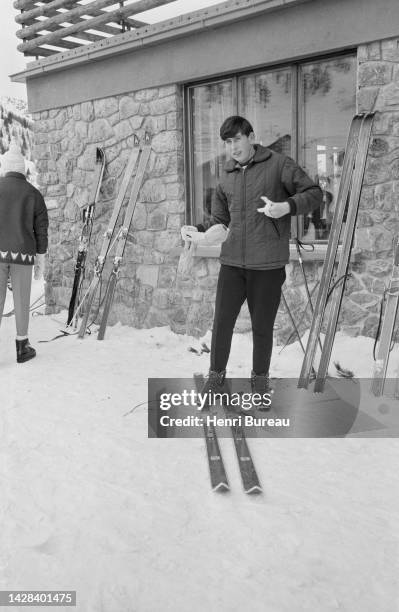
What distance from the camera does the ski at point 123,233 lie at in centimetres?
569

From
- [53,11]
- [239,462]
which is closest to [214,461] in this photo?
[239,462]

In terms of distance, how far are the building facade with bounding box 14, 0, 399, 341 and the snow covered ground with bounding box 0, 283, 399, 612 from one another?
175cm

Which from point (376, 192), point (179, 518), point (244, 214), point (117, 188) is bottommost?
point (179, 518)

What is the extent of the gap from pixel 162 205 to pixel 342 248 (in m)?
2.27

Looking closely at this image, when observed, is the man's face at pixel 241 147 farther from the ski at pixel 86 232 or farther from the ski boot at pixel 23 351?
the ski at pixel 86 232

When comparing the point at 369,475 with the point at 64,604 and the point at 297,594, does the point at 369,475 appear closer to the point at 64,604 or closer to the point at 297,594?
the point at 297,594

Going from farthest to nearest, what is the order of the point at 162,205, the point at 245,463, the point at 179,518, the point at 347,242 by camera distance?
the point at 162,205
the point at 347,242
the point at 245,463
the point at 179,518

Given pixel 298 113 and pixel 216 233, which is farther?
pixel 298 113

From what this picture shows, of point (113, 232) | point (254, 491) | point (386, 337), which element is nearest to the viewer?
point (254, 491)

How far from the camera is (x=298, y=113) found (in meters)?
4.89

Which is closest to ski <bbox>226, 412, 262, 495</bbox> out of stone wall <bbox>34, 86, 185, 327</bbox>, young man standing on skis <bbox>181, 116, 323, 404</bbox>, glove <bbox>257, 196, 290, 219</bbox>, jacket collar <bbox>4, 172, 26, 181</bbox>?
young man standing on skis <bbox>181, 116, 323, 404</bbox>

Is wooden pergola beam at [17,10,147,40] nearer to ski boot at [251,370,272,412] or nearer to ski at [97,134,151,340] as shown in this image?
ski at [97,134,151,340]

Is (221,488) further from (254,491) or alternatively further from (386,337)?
(386,337)

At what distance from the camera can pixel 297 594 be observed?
1888 millimetres
